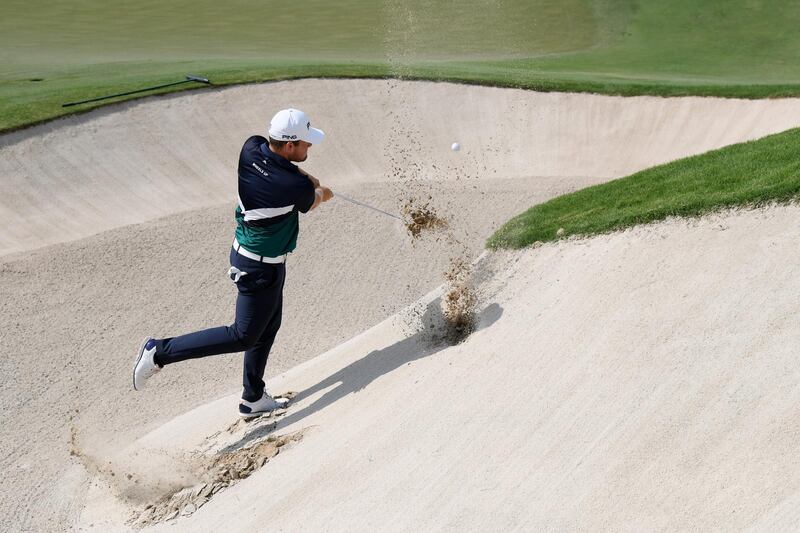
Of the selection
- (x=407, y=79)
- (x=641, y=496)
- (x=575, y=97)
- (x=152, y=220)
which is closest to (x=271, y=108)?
(x=407, y=79)

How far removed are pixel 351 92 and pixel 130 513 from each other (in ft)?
33.3

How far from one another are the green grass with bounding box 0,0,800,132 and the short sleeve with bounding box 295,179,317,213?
852 centimetres

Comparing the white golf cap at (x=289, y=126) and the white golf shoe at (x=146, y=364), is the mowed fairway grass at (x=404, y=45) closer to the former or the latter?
the white golf cap at (x=289, y=126)

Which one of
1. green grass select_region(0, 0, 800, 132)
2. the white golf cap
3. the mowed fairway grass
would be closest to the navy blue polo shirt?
the white golf cap

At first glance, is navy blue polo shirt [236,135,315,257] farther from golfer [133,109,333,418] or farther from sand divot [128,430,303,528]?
sand divot [128,430,303,528]

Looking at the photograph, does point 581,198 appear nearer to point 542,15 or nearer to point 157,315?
point 157,315

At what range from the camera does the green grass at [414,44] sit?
15.3m

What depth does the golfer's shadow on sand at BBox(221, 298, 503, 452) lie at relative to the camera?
23.1ft

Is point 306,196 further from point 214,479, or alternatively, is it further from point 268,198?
point 214,479

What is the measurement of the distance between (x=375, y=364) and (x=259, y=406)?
1.22m

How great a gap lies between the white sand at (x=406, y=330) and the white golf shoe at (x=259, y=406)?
0.85 feet

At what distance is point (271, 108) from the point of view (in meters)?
14.3

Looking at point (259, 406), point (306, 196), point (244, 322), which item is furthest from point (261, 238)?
point (259, 406)

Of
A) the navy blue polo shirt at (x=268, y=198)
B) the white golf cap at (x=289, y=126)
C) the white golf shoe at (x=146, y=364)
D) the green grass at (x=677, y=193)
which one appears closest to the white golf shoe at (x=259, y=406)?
Result: the white golf shoe at (x=146, y=364)
